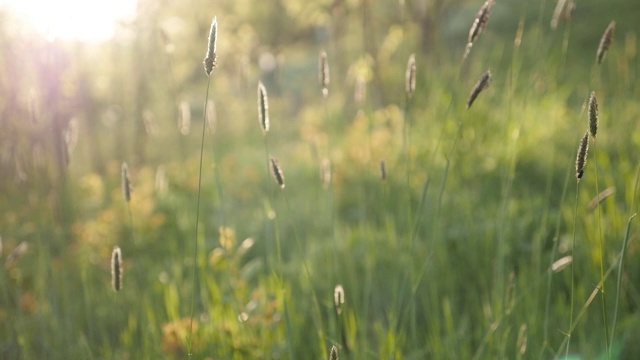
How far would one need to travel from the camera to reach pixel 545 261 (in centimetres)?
245

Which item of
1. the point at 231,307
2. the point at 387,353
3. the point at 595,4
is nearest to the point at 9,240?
the point at 231,307

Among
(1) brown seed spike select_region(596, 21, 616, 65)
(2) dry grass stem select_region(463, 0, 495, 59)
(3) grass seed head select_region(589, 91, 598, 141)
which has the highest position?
(2) dry grass stem select_region(463, 0, 495, 59)

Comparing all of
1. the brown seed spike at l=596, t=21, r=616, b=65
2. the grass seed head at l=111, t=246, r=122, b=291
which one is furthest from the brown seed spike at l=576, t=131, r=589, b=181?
the grass seed head at l=111, t=246, r=122, b=291

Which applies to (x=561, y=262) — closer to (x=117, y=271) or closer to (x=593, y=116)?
(x=593, y=116)

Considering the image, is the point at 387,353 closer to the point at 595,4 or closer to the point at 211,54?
the point at 211,54

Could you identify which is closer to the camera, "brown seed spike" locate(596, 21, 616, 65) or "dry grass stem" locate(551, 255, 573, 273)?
"brown seed spike" locate(596, 21, 616, 65)

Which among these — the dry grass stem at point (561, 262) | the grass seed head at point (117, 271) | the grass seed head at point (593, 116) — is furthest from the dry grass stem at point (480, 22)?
the grass seed head at point (117, 271)

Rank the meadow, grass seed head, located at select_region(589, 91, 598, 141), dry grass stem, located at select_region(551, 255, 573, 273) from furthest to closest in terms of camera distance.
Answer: the meadow → dry grass stem, located at select_region(551, 255, 573, 273) → grass seed head, located at select_region(589, 91, 598, 141)

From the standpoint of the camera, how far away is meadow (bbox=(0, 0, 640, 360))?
5.16ft

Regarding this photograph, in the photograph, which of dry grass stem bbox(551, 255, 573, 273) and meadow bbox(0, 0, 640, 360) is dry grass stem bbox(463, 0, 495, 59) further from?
dry grass stem bbox(551, 255, 573, 273)

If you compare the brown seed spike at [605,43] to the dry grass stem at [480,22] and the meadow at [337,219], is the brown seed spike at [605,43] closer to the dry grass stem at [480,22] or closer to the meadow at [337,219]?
the meadow at [337,219]

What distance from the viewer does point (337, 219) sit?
3.87m

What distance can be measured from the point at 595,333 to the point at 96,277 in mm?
2535

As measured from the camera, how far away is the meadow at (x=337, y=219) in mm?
1571
